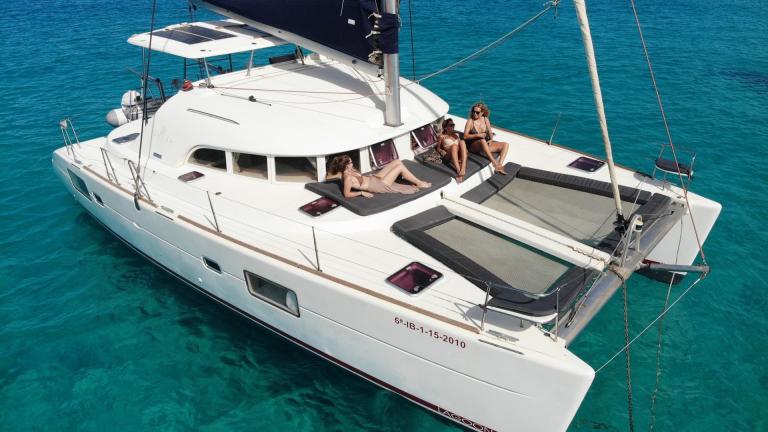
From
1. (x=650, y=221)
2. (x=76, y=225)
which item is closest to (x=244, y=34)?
(x=76, y=225)

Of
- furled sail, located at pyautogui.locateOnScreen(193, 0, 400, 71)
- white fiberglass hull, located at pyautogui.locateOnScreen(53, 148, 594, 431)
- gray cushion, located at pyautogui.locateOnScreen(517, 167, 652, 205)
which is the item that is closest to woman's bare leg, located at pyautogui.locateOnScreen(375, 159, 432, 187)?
furled sail, located at pyautogui.locateOnScreen(193, 0, 400, 71)

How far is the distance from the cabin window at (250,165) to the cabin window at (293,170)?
0.24 m

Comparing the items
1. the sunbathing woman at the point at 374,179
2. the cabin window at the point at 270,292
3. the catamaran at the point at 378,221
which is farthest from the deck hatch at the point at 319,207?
the cabin window at the point at 270,292

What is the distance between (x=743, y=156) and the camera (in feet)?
Result: 44.1

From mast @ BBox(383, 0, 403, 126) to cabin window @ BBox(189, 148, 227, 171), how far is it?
9.23ft

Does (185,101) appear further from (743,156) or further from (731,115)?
(731,115)

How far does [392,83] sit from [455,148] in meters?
1.46

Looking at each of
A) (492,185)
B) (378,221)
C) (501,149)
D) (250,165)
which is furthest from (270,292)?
(501,149)

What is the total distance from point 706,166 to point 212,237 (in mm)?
12536

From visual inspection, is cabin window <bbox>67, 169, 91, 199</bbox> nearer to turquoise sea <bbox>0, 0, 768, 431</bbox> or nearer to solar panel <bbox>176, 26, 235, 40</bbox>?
turquoise sea <bbox>0, 0, 768, 431</bbox>

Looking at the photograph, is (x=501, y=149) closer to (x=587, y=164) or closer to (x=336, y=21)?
(x=587, y=164)

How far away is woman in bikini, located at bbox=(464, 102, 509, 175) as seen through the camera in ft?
27.9

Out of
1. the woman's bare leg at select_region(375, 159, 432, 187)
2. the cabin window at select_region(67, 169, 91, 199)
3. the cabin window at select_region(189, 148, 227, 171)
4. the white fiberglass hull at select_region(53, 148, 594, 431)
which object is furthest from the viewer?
the cabin window at select_region(67, 169, 91, 199)

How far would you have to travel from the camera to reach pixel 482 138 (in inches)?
336
